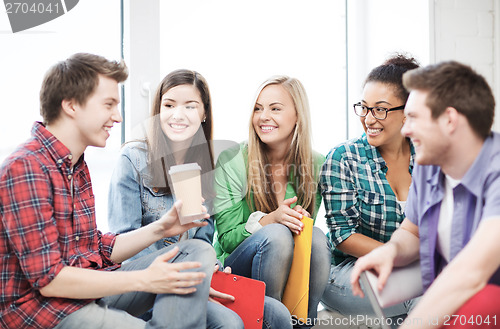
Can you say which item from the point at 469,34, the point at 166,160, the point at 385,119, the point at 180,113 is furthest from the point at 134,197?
the point at 469,34

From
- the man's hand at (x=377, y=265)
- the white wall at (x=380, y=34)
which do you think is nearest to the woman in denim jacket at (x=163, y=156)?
the man's hand at (x=377, y=265)

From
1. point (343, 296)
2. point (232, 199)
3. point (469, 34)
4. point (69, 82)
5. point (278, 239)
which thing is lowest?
point (343, 296)

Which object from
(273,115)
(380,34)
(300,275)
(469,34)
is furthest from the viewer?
(380,34)

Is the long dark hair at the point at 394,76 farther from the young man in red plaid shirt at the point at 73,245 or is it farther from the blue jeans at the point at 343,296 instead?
the young man in red plaid shirt at the point at 73,245

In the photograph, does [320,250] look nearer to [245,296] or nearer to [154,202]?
[245,296]

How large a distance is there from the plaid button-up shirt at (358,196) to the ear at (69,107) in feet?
3.26

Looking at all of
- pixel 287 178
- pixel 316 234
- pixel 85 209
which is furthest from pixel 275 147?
pixel 85 209

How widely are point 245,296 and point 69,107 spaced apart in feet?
2.67

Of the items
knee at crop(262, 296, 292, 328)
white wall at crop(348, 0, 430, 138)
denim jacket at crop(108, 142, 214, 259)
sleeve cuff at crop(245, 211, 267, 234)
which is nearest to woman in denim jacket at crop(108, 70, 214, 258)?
denim jacket at crop(108, 142, 214, 259)

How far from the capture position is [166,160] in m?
1.86

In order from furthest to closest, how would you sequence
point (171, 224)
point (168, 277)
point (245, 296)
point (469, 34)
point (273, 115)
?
1. point (469, 34)
2. point (273, 115)
3. point (245, 296)
4. point (171, 224)
5. point (168, 277)

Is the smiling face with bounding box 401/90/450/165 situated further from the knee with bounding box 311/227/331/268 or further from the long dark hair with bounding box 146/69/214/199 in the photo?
the long dark hair with bounding box 146/69/214/199

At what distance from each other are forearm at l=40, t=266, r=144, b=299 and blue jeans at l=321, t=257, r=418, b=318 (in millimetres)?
877

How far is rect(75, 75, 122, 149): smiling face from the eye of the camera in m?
1.39
